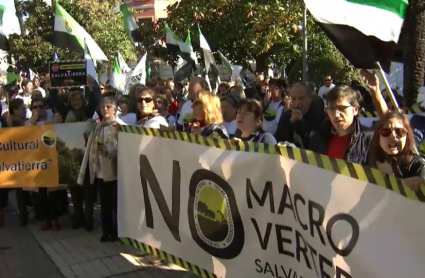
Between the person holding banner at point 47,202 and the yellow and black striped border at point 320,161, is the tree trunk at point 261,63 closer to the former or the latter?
the person holding banner at point 47,202

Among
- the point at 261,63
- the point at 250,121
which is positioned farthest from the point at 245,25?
the point at 250,121

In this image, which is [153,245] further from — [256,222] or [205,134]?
[256,222]

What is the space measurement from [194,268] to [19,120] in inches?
164

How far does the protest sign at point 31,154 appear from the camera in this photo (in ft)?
21.5

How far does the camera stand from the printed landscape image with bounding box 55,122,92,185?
6.54 m

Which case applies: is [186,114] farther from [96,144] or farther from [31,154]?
[31,154]

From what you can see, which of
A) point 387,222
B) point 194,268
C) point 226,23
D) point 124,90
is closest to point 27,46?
point 226,23

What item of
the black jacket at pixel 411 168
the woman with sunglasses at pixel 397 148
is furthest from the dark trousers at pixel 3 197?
the black jacket at pixel 411 168

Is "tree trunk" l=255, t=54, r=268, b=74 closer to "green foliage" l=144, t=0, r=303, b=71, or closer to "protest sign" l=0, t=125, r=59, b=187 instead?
"green foliage" l=144, t=0, r=303, b=71

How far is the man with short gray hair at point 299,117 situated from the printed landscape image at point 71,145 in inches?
103

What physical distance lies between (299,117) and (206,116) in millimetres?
841

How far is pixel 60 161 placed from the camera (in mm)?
6582

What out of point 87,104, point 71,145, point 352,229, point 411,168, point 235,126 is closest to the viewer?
point 352,229

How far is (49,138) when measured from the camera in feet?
21.5
